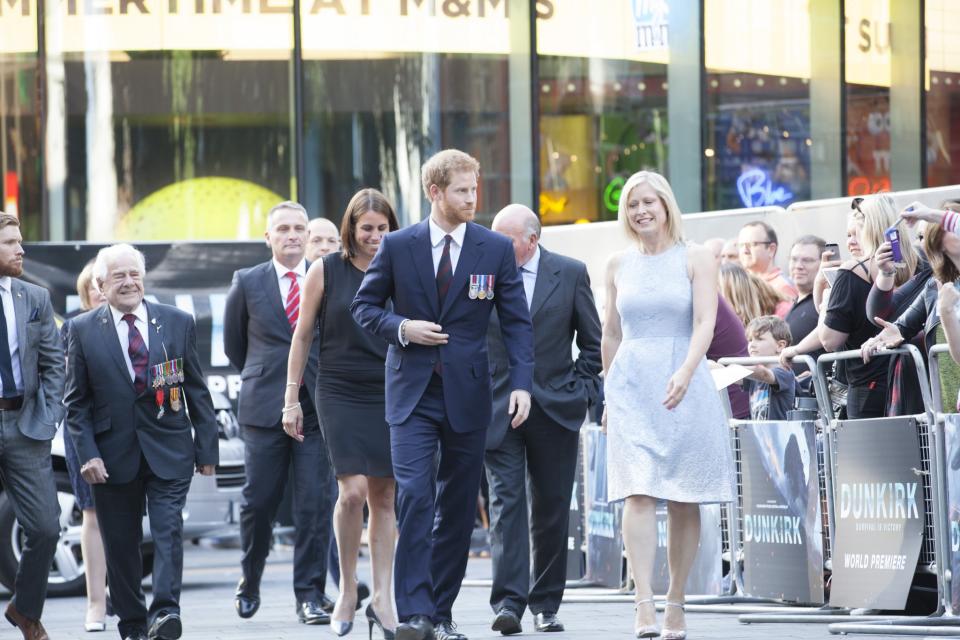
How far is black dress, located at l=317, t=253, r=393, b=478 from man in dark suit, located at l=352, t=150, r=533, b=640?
1.97 feet

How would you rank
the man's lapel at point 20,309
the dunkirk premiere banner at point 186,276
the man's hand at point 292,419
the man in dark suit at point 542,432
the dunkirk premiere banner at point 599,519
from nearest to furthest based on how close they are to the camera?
the man's lapel at point 20,309 → the man's hand at point 292,419 → the man in dark suit at point 542,432 → the dunkirk premiere banner at point 599,519 → the dunkirk premiere banner at point 186,276

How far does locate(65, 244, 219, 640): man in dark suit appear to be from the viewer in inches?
342

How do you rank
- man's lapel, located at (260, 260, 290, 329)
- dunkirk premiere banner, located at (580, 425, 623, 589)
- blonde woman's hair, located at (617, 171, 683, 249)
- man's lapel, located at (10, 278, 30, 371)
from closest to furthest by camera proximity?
blonde woman's hair, located at (617, 171, 683, 249) < man's lapel, located at (10, 278, 30, 371) < man's lapel, located at (260, 260, 290, 329) < dunkirk premiere banner, located at (580, 425, 623, 589)

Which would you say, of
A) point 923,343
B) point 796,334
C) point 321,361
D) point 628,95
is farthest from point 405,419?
point 628,95

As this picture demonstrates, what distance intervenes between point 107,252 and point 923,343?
4.04 meters

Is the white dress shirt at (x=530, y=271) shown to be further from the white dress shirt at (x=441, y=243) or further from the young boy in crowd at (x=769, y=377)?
the white dress shirt at (x=441, y=243)

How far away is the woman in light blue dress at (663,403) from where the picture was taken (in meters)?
7.80

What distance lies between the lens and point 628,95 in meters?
20.6

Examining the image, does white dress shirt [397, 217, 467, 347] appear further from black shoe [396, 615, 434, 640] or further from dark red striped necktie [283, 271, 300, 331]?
dark red striped necktie [283, 271, 300, 331]

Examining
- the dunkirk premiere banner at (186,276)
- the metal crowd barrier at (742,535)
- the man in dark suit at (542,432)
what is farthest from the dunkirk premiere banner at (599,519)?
the dunkirk premiere banner at (186,276)

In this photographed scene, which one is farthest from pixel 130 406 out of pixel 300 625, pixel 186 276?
pixel 186 276

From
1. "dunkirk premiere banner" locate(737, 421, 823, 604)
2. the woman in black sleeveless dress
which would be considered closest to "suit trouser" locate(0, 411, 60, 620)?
the woman in black sleeveless dress

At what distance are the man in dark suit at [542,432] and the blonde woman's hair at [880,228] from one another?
1.42m

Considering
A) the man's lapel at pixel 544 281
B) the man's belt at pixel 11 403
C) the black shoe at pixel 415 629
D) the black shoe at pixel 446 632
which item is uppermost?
the man's lapel at pixel 544 281
